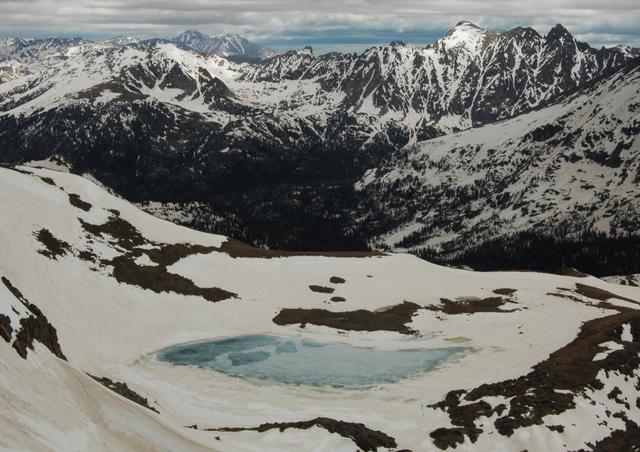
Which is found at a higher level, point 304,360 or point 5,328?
point 5,328

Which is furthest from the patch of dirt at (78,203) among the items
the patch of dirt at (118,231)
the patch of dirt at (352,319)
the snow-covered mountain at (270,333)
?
the patch of dirt at (352,319)

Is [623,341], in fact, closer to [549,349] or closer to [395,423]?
[549,349]

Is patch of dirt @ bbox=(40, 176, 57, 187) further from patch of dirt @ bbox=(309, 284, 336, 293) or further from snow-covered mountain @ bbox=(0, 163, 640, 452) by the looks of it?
patch of dirt @ bbox=(309, 284, 336, 293)

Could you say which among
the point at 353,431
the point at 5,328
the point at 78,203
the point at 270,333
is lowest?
the point at 270,333

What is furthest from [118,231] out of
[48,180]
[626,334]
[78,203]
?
[626,334]

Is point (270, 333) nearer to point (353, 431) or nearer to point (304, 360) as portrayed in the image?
point (304, 360)

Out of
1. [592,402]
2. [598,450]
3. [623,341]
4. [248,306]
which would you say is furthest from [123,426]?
[248,306]

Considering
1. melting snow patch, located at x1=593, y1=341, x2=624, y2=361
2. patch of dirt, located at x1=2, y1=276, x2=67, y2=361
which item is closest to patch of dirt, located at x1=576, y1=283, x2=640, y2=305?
melting snow patch, located at x1=593, y1=341, x2=624, y2=361
